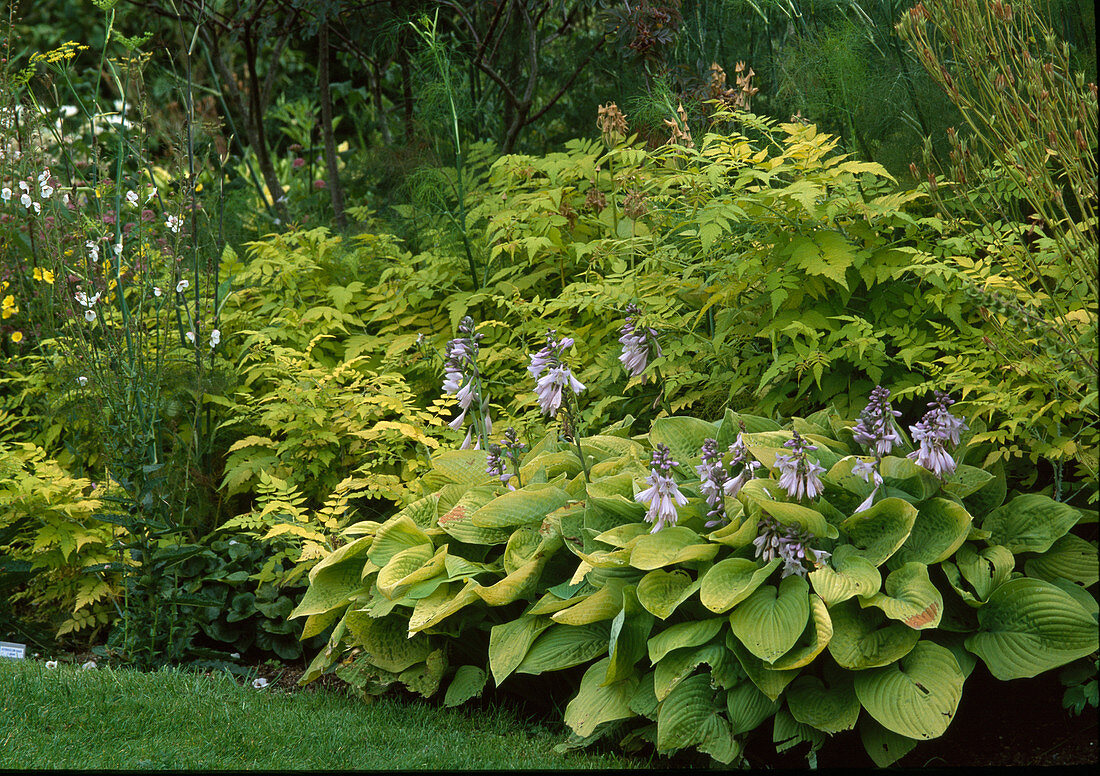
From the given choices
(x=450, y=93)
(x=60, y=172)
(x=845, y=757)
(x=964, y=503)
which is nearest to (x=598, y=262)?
(x=450, y=93)

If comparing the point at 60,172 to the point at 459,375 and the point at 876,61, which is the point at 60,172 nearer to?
the point at 459,375

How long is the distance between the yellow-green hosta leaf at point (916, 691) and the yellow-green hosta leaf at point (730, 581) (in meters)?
0.35

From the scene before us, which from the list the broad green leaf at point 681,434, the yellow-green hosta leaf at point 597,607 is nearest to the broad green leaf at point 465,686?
the yellow-green hosta leaf at point 597,607

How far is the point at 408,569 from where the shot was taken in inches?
122

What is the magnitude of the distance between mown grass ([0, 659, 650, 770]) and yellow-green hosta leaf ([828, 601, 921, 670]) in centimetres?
61

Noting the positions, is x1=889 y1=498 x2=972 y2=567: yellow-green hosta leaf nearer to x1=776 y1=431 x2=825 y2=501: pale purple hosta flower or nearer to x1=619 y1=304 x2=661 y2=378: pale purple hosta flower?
x1=776 y1=431 x2=825 y2=501: pale purple hosta flower

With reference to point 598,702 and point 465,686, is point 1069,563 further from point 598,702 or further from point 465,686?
point 465,686

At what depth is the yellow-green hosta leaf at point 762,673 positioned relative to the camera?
2.47 m

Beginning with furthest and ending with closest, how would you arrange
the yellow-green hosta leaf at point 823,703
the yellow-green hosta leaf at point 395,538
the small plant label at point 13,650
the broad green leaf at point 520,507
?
the small plant label at point 13,650 → the yellow-green hosta leaf at point 395,538 → the broad green leaf at point 520,507 → the yellow-green hosta leaf at point 823,703

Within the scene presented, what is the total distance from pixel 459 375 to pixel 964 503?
1.56 meters

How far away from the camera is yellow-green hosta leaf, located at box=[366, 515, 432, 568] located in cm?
319

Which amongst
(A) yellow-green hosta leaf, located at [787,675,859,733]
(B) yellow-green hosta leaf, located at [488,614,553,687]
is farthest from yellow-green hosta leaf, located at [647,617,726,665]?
(B) yellow-green hosta leaf, located at [488,614,553,687]

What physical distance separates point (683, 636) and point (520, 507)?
726mm

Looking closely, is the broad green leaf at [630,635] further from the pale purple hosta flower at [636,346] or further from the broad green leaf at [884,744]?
the pale purple hosta flower at [636,346]
